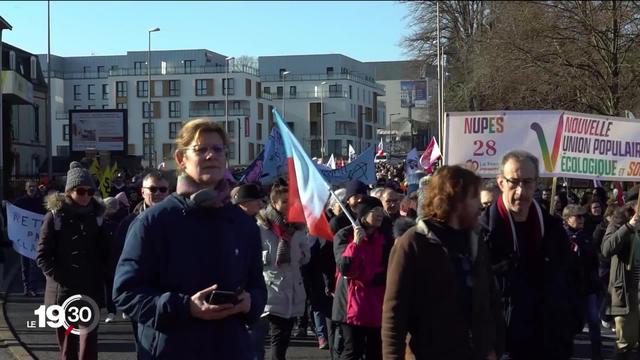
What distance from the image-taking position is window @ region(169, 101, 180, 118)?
92188mm

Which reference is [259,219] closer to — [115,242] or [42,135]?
[115,242]

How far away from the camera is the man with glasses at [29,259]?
1373cm

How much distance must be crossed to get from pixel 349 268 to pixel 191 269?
10.2 ft

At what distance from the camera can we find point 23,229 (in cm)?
1005

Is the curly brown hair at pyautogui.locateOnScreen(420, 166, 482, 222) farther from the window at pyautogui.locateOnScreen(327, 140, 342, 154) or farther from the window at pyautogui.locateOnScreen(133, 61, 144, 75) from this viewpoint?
the window at pyautogui.locateOnScreen(327, 140, 342, 154)

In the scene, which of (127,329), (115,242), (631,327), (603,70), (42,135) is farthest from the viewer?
(42,135)

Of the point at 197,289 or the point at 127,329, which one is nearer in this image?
the point at 197,289

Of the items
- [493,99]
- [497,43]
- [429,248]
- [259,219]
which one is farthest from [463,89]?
[429,248]

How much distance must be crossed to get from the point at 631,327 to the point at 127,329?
225 inches

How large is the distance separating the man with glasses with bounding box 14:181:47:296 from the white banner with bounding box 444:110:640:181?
23.8ft

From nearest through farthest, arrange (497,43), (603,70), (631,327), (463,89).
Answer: (631,327) → (603,70) → (497,43) → (463,89)

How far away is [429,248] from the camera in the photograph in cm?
420

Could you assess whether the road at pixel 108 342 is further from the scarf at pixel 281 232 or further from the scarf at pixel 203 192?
the scarf at pixel 203 192

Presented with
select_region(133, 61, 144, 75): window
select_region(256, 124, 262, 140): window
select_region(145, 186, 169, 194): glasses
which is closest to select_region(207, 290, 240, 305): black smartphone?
select_region(145, 186, 169, 194): glasses
